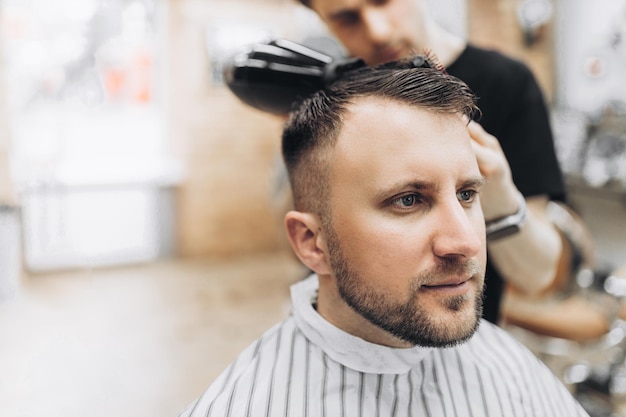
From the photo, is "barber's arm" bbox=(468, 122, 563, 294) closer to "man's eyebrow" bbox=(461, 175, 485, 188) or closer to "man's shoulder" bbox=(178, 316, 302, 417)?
"man's eyebrow" bbox=(461, 175, 485, 188)

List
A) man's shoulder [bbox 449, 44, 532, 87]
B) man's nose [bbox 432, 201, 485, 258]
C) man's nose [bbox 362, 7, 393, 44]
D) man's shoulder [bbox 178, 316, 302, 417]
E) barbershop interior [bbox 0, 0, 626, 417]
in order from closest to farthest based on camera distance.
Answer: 1. man's nose [bbox 432, 201, 485, 258]
2. man's shoulder [bbox 178, 316, 302, 417]
3. man's nose [bbox 362, 7, 393, 44]
4. man's shoulder [bbox 449, 44, 532, 87]
5. barbershop interior [bbox 0, 0, 626, 417]

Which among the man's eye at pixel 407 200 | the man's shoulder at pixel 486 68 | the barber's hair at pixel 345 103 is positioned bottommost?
the man's eye at pixel 407 200

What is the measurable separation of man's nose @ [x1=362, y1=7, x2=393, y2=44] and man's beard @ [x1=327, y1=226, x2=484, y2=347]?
0.53 meters

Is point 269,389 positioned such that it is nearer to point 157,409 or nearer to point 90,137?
point 157,409

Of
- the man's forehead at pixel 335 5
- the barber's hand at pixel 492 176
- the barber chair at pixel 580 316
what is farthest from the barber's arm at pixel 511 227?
the barber chair at pixel 580 316

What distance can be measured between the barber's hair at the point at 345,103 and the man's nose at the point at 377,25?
0.18m

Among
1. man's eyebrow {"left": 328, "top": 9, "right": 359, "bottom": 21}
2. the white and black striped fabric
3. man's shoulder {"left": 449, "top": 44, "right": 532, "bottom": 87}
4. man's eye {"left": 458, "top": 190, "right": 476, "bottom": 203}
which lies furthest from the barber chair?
man's eye {"left": 458, "top": 190, "right": 476, "bottom": 203}

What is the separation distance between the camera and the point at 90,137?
5035 mm

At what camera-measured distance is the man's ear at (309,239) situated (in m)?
0.95

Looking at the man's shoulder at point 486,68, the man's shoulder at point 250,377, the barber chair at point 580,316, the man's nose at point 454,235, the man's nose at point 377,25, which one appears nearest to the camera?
the man's nose at point 454,235

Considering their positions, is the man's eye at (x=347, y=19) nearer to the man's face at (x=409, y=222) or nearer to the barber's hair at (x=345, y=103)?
the barber's hair at (x=345, y=103)

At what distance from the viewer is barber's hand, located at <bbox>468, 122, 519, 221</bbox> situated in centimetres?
94

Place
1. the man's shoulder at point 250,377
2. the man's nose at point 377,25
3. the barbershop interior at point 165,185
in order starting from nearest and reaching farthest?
1. the man's shoulder at point 250,377
2. the man's nose at point 377,25
3. the barbershop interior at point 165,185

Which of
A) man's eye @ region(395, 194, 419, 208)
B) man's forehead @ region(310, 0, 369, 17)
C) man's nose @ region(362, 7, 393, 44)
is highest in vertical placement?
man's forehead @ region(310, 0, 369, 17)
